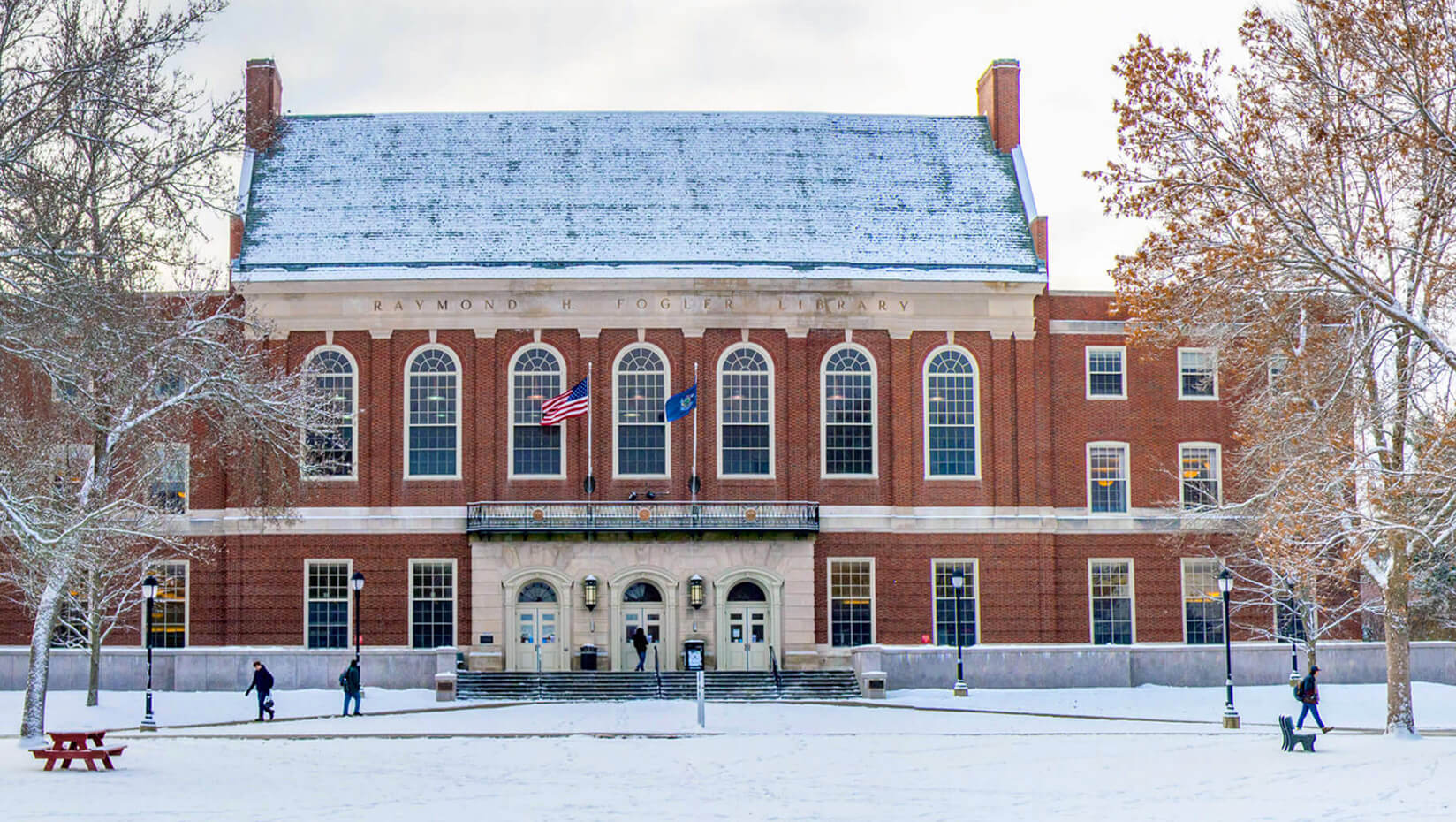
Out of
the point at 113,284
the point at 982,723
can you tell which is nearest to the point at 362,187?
the point at 982,723

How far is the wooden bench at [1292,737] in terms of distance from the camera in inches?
1153

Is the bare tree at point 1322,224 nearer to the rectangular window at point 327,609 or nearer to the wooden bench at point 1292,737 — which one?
the wooden bench at point 1292,737

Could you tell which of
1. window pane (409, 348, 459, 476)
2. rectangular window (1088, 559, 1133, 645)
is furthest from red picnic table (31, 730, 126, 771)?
rectangular window (1088, 559, 1133, 645)

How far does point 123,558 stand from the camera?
1687 inches

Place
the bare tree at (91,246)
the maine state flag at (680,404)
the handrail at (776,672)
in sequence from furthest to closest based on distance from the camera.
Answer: the maine state flag at (680,404), the handrail at (776,672), the bare tree at (91,246)

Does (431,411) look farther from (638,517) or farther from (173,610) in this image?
(173,610)

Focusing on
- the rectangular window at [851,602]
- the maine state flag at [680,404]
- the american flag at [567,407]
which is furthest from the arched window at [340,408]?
the rectangular window at [851,602]

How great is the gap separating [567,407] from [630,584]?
525cm

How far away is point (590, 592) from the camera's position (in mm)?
48812

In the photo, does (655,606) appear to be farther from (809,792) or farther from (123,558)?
(809,792)

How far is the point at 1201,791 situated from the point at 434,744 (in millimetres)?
13915

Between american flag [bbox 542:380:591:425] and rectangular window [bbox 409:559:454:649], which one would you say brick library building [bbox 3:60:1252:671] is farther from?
american flag [bbox 542:380:591:425]

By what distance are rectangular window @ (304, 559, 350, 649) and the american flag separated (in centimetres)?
703

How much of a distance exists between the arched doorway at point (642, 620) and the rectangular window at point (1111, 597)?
1191cm
